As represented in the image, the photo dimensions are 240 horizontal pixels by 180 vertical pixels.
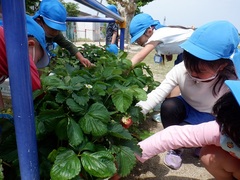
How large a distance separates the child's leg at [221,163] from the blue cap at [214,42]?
0.45 meters

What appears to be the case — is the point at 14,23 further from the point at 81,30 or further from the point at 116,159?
the point at 81,30

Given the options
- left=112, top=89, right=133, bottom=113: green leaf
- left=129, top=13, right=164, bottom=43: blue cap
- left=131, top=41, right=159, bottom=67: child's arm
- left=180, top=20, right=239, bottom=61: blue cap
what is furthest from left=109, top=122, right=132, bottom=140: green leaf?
left=129, top=13, right=164, bottom=43: blue cap

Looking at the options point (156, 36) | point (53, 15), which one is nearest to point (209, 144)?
point (156, 36)

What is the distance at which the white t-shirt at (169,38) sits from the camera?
1.95m

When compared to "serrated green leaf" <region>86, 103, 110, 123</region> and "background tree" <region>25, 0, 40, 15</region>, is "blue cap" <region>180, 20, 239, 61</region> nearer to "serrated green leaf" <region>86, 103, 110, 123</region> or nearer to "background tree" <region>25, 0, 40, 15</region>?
"serrated green leaf" <region>86, 103, 110, 123</region>

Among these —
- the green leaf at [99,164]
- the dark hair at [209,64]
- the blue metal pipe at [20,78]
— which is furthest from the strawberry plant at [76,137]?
the dark hair at [209,64]

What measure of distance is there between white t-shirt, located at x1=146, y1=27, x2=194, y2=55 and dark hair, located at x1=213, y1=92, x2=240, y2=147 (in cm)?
107

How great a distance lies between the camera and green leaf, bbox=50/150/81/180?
0.77 metres

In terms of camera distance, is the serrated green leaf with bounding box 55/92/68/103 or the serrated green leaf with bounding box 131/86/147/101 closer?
the serrated green leaf with bounding box 55/92/68/103

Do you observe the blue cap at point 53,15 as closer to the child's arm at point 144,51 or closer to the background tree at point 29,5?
the child's arm at point 144,51

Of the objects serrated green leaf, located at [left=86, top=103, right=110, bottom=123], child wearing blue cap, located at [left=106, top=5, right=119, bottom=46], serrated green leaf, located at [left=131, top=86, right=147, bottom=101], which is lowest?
child wearing blue cap, located at [left=106, top=5, right=119, bottom=46]

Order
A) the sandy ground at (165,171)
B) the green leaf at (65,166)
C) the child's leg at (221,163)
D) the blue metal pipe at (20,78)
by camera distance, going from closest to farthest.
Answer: the blue metal pipe at (20,78) < the green leaf at (65,166) < the child's leg at (221,163) < the sandy ground at (165,171)

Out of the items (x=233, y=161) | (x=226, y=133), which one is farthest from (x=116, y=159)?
(x=233, y=161)

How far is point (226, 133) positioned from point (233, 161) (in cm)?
22
